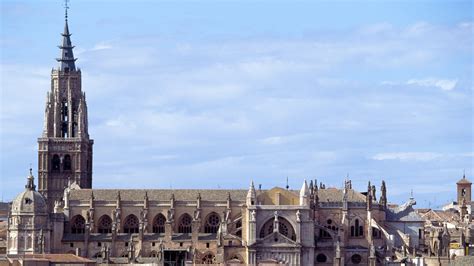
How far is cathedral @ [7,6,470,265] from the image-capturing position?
5940 inches

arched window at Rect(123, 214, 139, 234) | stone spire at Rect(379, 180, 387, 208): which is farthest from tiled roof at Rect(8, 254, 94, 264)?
stone spire at Rect(379, 180, 387, 208)

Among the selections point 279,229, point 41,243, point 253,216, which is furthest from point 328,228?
point 41,243

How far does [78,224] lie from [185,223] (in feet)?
33.8

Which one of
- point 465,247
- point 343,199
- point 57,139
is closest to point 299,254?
point 343,199

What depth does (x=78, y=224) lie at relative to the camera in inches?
6245

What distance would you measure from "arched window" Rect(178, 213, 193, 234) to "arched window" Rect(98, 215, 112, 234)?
6.86 m

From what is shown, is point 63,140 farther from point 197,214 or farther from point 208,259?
point 208,259

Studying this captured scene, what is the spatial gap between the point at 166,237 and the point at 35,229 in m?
12.2

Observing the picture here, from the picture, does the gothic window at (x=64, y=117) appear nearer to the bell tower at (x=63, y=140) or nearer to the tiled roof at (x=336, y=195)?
the bell tower at (x=63, y=140)

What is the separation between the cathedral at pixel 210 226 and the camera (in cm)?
15088

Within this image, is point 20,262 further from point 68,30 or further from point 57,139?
point 68,30

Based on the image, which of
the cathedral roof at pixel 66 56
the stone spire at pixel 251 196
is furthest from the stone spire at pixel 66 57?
the stone spire at pixel 251 196

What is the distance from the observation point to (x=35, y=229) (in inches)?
A: 6009

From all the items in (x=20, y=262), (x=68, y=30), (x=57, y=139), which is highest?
(x=68, y=30)
